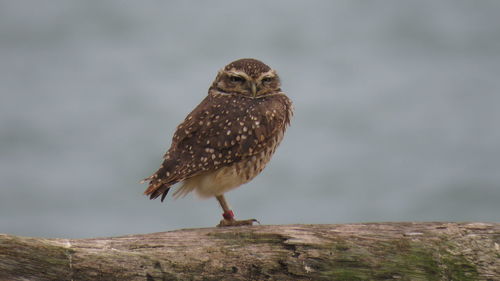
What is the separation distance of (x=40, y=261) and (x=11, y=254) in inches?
8.5

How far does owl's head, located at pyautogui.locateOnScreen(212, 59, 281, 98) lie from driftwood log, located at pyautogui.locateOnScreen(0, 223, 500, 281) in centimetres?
205

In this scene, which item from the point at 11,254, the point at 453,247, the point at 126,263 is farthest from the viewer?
the point at 453,247

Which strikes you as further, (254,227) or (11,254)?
(254,227)

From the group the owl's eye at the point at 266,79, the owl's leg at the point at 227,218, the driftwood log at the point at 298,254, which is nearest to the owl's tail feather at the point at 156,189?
the owl's leg at the point at 227,218

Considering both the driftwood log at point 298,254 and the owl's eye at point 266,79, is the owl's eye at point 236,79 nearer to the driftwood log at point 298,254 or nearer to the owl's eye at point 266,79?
the owl's eye at point 266,79

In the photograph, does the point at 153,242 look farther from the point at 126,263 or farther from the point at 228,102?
the point at 228,102

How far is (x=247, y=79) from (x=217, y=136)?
2.89 feet

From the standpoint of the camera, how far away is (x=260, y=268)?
215 inches

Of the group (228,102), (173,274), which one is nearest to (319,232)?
(173,274)

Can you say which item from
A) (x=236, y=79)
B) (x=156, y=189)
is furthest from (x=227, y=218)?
(x=236, y=79)

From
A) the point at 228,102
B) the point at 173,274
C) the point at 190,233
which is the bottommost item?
the point at 173,274

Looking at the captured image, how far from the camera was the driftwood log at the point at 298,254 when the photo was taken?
17.2 ft

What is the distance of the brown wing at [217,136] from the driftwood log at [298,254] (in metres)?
0.99

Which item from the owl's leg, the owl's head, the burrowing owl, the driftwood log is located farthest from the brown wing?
the driftwood log
